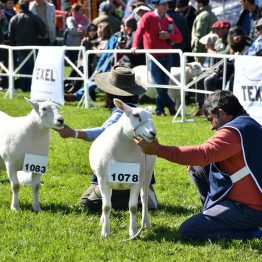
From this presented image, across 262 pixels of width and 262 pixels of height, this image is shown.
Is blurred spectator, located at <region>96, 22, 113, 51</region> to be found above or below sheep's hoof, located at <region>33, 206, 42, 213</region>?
below

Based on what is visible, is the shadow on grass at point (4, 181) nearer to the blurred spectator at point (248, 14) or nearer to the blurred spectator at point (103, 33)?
the blurred spectator at point (248, 14)

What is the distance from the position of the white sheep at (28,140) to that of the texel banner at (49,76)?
260 inches

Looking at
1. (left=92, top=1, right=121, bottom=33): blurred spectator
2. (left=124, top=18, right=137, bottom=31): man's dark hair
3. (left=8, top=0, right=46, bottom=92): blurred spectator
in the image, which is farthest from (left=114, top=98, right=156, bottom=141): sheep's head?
(left=92, top=1, right=121, bottom=33): blurred spectator

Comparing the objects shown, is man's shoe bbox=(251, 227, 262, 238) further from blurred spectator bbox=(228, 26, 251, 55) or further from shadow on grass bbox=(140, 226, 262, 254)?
blurred spectator bbox=(228, 26, 251, 55)

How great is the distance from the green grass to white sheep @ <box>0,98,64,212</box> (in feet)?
0.85

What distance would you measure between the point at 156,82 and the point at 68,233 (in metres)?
6.91

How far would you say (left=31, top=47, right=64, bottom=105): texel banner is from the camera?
13.2 meters

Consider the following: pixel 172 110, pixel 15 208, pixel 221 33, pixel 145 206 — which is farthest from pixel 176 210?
pixel 221 33

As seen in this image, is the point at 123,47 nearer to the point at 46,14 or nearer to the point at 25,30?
the point at 25,30

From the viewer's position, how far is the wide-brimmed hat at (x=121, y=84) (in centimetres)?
607

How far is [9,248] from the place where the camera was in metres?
5.43

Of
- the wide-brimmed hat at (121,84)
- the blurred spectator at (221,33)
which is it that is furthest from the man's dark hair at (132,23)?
the wide-brimmed hat at (121,84)

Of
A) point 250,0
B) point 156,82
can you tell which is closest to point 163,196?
point 156,82

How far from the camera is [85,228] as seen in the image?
6027mm
